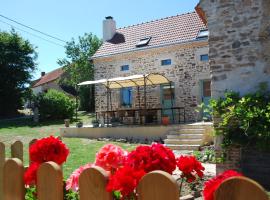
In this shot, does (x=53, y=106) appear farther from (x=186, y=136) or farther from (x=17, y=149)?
(x=17, y=149)

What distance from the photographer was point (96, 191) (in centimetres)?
177

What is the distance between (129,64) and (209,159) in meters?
11.7

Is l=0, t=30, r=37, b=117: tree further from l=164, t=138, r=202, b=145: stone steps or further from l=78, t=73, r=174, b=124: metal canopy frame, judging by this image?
l=164, t=138, r=202, b=145: stone steps

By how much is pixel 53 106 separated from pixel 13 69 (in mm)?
6975

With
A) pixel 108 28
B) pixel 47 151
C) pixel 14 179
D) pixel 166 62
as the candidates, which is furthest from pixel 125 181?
pixel 108 28

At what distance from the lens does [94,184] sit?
5.85ft

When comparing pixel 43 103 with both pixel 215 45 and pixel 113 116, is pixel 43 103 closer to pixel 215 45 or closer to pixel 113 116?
pixel 113 116

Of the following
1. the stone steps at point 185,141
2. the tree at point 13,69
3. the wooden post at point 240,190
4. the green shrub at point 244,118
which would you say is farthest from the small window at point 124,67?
the wooden post at point 240,190

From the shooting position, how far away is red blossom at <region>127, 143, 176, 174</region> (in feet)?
6.33

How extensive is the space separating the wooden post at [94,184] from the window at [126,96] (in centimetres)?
Answer: 1898

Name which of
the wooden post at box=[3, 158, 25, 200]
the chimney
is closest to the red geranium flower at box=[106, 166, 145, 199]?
the wooden post at box=[3, 158, 25, 200]

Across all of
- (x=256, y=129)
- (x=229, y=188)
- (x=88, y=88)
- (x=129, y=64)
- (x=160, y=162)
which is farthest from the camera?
(x=88, y=88)

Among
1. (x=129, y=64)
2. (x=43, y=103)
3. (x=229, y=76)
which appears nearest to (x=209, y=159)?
(x=229, y=76)

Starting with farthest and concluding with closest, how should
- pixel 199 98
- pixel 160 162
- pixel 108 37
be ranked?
pixel 108 37
pixel 199 98
pixel 160 162
